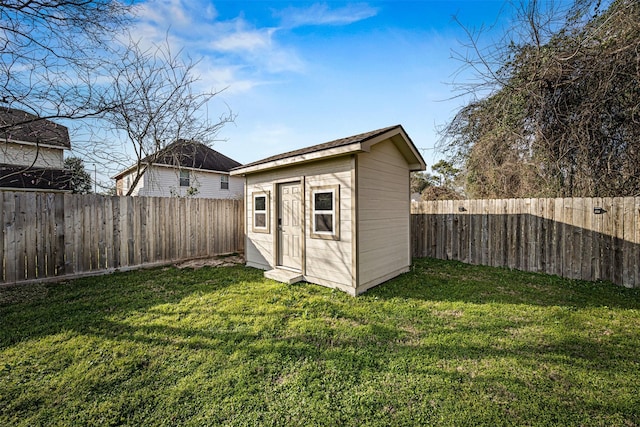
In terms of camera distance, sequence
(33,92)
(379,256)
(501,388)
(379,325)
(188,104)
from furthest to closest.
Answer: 1. (188,104)
2. (379,256)
3. (33,92)
4. (379,325)
5. (501,388)

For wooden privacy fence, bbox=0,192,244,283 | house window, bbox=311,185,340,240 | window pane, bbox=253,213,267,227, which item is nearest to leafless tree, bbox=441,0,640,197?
house window, bbox=311,185,340,240

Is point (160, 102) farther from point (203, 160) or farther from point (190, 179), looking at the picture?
point (203, 160)

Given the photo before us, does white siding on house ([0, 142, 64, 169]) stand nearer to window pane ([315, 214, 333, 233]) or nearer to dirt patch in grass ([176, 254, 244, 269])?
dirt patch in grass ([176, 254, 244, 269])

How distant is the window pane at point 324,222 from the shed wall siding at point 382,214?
0.63m

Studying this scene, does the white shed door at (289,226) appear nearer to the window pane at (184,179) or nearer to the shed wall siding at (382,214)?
the shed wall siding at (382,214)

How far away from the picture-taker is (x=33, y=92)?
4.01 metres

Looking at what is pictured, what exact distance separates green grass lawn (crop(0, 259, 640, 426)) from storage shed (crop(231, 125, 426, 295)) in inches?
29.1

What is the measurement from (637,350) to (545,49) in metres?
5.71

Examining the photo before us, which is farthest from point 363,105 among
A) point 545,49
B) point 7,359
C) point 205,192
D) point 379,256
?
point 205,192

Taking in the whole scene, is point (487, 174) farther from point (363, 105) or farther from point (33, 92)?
point (33, 92)

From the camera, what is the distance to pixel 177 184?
1463 cm

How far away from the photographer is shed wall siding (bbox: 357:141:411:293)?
4719 mm

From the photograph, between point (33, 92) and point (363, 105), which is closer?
point (33, 92)

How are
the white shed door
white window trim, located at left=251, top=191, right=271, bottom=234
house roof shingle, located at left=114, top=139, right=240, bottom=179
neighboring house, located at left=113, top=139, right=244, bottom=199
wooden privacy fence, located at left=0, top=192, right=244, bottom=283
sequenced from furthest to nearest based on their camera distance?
1. neighboring house, located at left=113, top=139, right=244, bottom=199
2. house roof shingle, located at left=114, top=139, right=240, bottom=179
3. white window trim, located at left=251, top=191, right=271, bottom=234
4. the white shed door
5. wooden privacy fence, located at left=0, top=192, right=244, bottom=283
